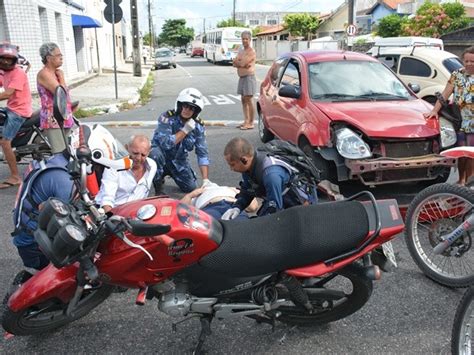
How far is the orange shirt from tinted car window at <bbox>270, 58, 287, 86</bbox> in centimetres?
359

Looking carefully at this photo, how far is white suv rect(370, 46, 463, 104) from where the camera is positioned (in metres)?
9.42

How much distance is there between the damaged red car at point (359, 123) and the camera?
4.54m

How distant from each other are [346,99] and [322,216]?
333cm

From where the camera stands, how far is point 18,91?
567 centimetres

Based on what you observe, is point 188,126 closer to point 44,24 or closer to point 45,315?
point 45,315

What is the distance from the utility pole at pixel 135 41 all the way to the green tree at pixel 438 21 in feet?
47.6

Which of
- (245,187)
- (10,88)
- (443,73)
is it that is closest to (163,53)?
(443,73)

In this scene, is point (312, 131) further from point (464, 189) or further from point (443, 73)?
point (443, 73)

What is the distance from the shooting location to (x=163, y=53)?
3466cm

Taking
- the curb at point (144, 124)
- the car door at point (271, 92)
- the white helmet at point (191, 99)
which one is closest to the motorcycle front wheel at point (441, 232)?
the white helmet at point (191, 99)

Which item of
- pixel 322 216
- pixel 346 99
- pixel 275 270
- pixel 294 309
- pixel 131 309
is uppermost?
pixel 346 99

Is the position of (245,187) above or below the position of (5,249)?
above

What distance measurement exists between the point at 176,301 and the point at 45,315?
98 cm

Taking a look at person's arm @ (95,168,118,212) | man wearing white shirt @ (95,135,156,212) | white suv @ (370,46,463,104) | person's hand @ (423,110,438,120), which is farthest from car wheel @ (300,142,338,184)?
white suv @ (370,46,463,104)
